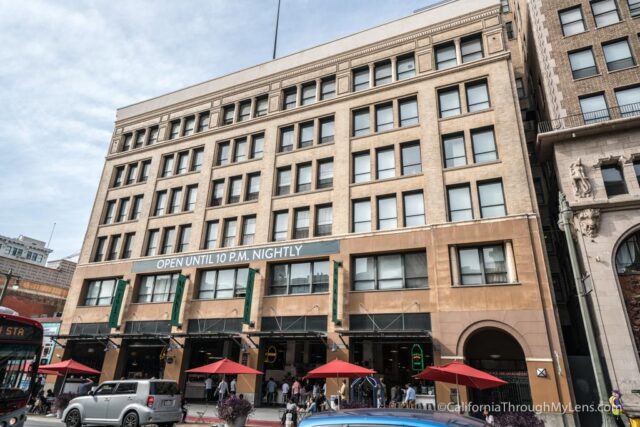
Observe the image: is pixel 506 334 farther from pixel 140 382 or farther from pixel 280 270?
pixel 140 382

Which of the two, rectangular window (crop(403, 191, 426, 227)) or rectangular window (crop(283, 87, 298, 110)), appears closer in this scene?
rectangular window (crop(403, 191, 426, 227))

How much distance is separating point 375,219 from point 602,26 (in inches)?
711

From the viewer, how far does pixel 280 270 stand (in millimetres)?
27500

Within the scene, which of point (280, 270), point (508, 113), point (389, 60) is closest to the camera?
point (508, 113)

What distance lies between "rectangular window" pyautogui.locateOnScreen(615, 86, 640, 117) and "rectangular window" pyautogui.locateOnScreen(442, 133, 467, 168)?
848 centimetres

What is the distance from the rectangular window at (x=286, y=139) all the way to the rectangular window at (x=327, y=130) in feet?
8.55

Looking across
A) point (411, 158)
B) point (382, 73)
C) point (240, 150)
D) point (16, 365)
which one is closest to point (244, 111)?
point (240, 150)

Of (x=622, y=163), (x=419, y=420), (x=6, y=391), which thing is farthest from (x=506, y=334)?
(x=6, y=391)

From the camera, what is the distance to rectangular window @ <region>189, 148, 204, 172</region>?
34.8m

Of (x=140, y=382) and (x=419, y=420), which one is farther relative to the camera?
(x=140, y=382)

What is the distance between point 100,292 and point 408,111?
92.9ft

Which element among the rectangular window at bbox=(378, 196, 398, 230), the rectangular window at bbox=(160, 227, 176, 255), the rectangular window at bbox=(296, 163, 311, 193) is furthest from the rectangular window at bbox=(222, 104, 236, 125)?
the rectangular window at bbox=(378, 196, 398, 230)

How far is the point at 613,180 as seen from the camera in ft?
71.4

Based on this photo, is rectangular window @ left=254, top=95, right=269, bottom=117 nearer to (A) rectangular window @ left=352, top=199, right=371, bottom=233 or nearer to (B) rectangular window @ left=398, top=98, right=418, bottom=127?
(B) rectangular window @ left=398, top=98, right=418, bottom=127
